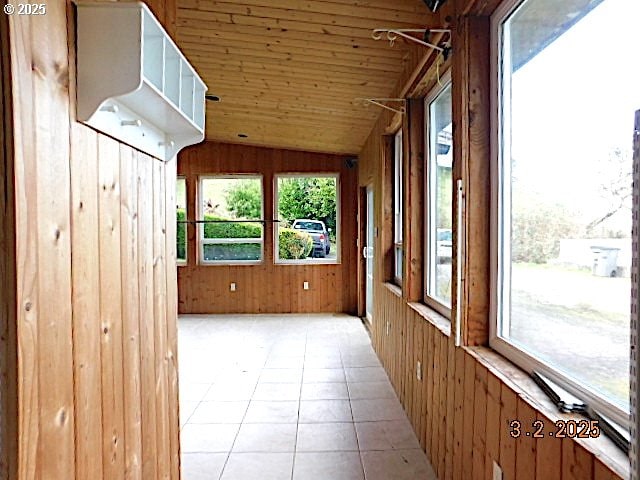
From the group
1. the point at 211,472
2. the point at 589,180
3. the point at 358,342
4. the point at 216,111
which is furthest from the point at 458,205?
the point at 216,111

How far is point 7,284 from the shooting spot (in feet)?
2.81

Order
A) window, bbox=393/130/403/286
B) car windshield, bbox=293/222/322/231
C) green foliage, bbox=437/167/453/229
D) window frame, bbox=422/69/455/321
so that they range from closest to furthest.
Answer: green foliage, bbox=437/167/453/229 < window frame, bbox=422/69/455/321 < window, bbox=393/130/403/286 < car windshield, bbox=293/222/322/231

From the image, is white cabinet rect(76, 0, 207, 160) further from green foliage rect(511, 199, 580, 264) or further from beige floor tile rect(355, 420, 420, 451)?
beige floor tile rect(355, 420, 420, 451)

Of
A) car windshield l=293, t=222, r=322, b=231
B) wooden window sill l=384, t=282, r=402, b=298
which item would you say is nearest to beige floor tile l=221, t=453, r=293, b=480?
wooden window sill l=384, t=282, r=402, b=298

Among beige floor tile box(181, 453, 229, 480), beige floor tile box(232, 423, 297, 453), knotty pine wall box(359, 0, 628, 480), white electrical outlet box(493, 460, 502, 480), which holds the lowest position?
beige floor tile box(181, 453, 229, 480)

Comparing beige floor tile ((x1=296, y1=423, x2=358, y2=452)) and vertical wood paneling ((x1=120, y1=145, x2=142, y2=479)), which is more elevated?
vertical wood paneling ((x1=120, y1=145, x2=142, y2=479))

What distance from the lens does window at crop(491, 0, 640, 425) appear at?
3.88 feet

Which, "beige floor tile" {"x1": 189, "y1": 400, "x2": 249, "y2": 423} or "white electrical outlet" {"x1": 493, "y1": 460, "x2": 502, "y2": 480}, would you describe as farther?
"beige floor tile" {"x1": 189, "y1": 400, "x2": 249, "y2": 423}

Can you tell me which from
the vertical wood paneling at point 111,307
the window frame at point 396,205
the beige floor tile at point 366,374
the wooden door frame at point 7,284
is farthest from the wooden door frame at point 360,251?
the wooden door frame at point 7,284

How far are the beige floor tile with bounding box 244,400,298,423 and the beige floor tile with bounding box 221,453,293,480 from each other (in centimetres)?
49

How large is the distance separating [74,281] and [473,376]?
1.51 meters

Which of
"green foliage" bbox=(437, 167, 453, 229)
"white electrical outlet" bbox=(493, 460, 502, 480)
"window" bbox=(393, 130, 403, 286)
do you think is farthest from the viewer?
"window" bbox=(393, 130, 403, 286)

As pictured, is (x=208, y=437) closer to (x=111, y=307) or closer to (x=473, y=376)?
(x=473, y=376)

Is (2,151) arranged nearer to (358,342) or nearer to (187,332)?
(358,342)
